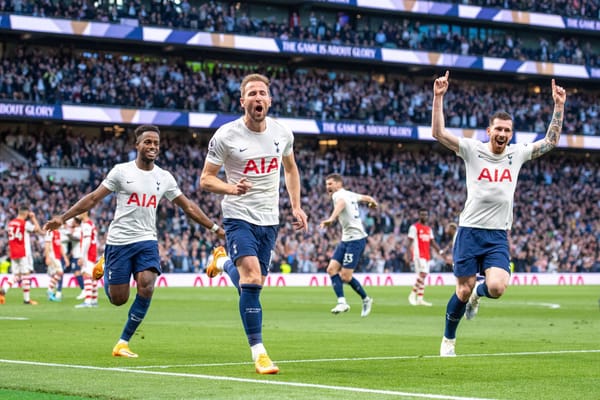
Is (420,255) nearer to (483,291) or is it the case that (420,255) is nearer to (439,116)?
(483,291)

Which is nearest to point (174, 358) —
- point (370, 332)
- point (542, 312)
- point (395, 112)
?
point (370, 332)

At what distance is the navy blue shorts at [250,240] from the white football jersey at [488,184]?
9.06 feet

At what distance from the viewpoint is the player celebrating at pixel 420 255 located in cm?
3031

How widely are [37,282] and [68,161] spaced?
39.1ft

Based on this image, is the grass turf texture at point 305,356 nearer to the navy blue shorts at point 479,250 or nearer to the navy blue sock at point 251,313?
the navy blue sock at point 251,313

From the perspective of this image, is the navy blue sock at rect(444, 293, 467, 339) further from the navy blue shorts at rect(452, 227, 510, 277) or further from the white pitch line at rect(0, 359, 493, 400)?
the white pitch line at rect(0, 359, 493, 400)

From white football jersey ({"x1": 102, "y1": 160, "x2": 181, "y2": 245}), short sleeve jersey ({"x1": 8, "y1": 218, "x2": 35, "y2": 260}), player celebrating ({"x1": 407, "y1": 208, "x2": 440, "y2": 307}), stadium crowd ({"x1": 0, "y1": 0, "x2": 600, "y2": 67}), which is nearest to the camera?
white football jersey ({"x1": 102, "y1": 160, "x2": 181, "y2": 245})

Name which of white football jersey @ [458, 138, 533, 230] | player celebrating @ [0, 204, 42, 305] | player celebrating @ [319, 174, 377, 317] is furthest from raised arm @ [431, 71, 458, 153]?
player celebrating @ [0, 204, 42, 305]

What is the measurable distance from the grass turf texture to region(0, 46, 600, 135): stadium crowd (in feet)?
102

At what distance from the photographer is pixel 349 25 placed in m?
68.5

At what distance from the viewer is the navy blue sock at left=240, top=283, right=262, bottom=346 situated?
1113 centimetres

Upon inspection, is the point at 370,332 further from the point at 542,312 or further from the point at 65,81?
the point at 65,81

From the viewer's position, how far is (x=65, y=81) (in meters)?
55.6

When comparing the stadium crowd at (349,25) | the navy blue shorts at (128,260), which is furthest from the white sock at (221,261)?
the stadium crowd at (349,25)
